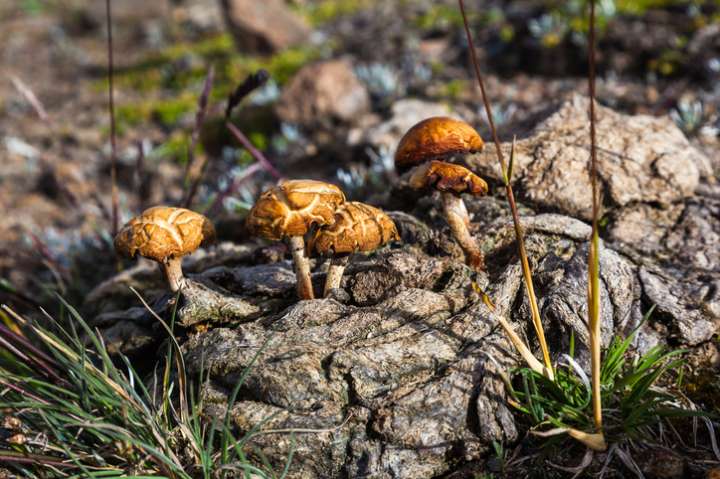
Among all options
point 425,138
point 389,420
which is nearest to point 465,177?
point 425,138

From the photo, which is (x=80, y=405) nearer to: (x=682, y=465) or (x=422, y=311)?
(x=422, y=311)

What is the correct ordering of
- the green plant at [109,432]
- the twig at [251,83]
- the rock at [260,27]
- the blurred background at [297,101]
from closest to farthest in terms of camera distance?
the green plant at [109,432]
the twig at [251,83]
the blurred background at [297,101]
the rock at [260,27]

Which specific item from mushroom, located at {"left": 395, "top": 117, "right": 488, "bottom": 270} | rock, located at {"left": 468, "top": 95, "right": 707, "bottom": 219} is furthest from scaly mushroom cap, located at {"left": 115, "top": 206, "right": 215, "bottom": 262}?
rock, located at {"left": 468, "top": 95, "right": 707, "bottom": 219}

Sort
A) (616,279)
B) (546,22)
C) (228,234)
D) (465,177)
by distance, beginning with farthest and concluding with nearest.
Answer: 1. (546,22)
2. (228,234)
3. (616,279)
4. (465,177)

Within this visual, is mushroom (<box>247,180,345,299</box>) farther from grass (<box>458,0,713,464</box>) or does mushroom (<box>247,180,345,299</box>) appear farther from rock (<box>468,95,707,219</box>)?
rock (<box>468,95,707,219</box>)

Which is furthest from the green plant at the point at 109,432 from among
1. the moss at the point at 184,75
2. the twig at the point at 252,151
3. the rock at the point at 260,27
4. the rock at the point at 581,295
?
the rock at the point at 260,27

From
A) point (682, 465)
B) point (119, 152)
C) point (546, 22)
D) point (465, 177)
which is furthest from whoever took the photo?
point (119, 152)

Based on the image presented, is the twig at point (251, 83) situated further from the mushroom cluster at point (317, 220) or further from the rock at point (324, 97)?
the rock at point (324, 97)
